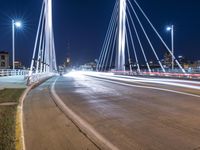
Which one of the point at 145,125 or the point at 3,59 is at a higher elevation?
the point at 3,59

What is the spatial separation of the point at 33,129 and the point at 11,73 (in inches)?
Answer: 1567

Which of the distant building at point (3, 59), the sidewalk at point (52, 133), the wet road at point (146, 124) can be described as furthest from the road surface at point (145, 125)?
the distant building at point (3, 59)

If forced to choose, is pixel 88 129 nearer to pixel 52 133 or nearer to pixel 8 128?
pixel 52 133

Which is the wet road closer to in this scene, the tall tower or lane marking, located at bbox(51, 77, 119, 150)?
lane marking, located at bbox(51, 77, 119, 150)

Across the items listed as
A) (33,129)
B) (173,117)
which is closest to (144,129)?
(173,117)

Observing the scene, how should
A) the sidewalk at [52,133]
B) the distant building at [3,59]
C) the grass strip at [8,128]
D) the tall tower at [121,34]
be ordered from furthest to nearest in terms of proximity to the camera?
the distant building at [3,59] < the tall tower at [121,34] < the sidewalk at [52,133] < the grass strip at [8,128]

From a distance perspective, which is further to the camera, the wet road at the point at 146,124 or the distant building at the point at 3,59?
the distant building at the point at 3,59

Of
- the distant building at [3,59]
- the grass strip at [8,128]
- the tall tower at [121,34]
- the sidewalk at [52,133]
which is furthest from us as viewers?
the distant building at [3,59]

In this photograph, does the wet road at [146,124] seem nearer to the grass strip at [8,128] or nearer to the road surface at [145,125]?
the road surface at [145,125]

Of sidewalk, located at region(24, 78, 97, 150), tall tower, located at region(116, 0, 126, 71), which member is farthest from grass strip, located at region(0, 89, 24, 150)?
tall tower, located at region(116, 0, 126, 71)

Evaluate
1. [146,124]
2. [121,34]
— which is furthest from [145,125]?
[121,34]

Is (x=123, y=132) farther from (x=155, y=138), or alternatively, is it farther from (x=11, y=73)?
(x=11, y=73)

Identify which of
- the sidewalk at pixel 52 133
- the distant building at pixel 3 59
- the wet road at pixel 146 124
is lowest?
the sidewalk at pixel 52 133

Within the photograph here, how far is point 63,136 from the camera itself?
19.8ft
